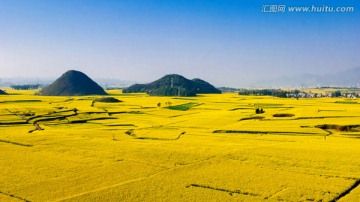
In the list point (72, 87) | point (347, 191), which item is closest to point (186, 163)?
point (347, 191)

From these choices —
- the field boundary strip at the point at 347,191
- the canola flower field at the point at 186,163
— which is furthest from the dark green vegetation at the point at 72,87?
the field boundary strip at the point at 347,191

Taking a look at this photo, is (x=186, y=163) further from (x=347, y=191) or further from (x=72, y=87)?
(x=72, y=87)

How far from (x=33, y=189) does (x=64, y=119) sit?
50.7 m

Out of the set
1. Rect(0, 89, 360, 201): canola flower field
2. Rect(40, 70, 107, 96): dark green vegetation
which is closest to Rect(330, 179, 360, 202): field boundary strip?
Rect(0, 89, 360, 201): canola flower field

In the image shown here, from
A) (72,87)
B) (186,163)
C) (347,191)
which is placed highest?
(72,87)

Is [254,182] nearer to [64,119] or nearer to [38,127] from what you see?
[38,127]

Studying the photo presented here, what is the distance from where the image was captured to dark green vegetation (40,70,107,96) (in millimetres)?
179875

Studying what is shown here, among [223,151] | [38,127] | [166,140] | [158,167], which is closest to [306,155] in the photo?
[223,151]

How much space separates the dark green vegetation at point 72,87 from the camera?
590 ft

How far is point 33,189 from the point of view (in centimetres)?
2492

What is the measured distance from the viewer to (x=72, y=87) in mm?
184750

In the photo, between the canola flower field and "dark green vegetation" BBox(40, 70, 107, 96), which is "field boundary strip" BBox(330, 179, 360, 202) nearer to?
the canola flower field

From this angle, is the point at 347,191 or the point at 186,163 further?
the point at 186,163

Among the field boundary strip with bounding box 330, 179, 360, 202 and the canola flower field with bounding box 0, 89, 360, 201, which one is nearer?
the field boundary strip with bounding box 330, 179, 360, 202
